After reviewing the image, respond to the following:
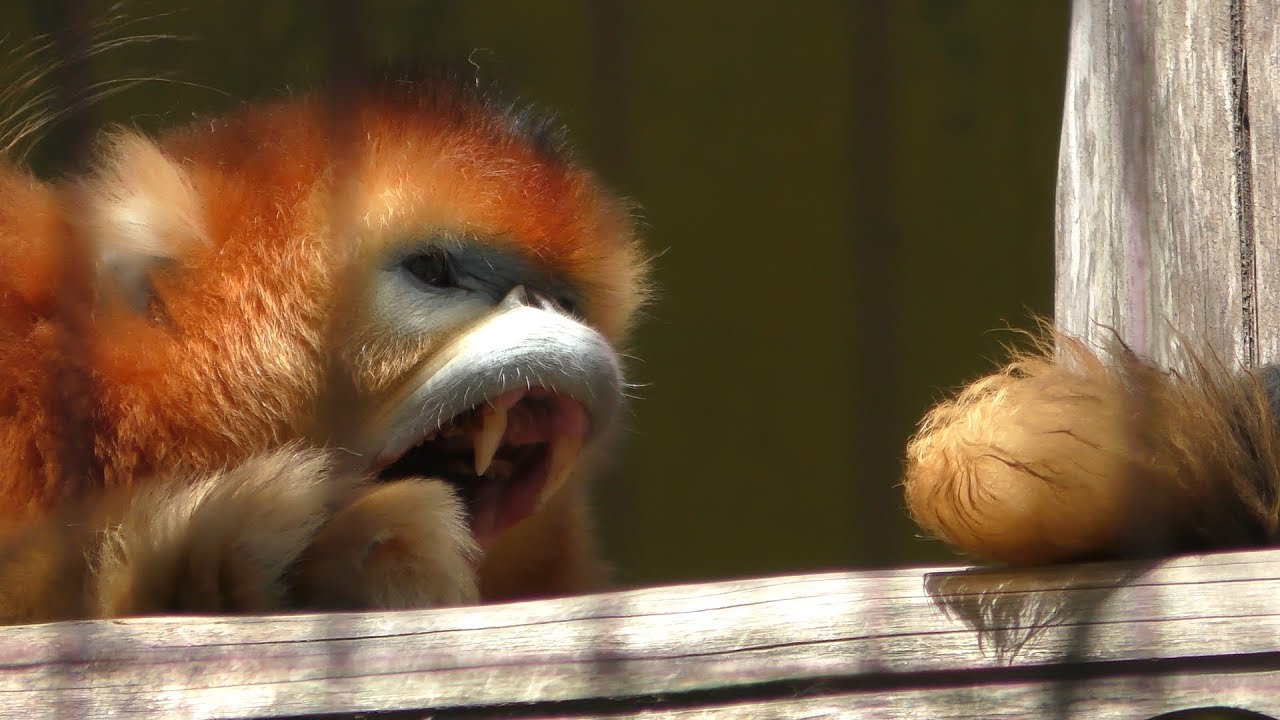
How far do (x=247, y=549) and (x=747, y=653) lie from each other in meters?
0.70

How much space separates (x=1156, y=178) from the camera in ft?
7.54

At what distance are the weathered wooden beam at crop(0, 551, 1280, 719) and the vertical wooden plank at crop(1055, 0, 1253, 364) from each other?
0.58 m

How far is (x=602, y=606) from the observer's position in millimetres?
1660

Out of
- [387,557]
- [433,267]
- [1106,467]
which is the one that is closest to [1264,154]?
[1106,467]

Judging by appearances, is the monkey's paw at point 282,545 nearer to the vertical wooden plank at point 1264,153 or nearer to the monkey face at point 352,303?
the monkey face at point 352,303

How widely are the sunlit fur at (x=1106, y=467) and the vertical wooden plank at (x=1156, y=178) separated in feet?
0.84

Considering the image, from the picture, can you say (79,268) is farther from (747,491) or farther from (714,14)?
(747,491)

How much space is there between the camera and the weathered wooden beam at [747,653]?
156 cm

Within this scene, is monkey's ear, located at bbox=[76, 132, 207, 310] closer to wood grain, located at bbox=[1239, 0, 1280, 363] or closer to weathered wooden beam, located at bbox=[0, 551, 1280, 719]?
weathered wooden beam, located at bbox=[0, 551, 1280, 719]

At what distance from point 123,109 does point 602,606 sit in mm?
3272

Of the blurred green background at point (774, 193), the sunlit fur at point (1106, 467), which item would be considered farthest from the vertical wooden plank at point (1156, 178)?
the blurred green background at point (774, 193)

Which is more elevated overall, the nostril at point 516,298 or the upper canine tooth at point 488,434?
the nostril at point 516,298

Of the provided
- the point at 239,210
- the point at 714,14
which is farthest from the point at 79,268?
the point at 714,14

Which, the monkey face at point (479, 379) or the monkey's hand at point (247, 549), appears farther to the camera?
the monkey face at point (479, 379)
